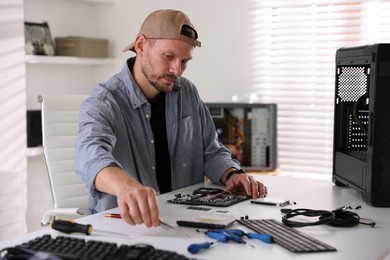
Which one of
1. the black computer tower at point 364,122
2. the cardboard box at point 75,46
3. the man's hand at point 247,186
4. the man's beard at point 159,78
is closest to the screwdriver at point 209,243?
the man's hand at point 247,186

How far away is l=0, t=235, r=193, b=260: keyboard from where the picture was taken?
127cm

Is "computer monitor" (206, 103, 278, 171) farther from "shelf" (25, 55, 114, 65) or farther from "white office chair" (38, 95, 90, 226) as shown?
"white office chair" (38, 95, 90, 226)

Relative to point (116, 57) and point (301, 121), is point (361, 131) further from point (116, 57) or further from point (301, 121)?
point (116, 57)

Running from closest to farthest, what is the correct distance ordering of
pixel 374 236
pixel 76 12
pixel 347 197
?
pixel 374 236 < pixel 347 197 < pixel 76 12

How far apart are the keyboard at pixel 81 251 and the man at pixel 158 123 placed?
18.0 inches

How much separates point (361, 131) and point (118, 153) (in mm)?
912

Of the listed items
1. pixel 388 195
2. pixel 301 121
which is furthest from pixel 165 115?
pixel 301 121

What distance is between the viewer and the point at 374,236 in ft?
5.28

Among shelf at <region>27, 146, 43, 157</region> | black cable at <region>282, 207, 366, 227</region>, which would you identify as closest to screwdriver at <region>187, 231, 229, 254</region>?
black cable at <region>282, 207, 366, 227</region>

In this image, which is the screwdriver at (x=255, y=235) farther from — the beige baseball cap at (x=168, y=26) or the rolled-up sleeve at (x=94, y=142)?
the beige baseball cap at (x=168, y=26)

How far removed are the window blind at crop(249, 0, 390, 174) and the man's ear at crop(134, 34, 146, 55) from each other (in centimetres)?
207

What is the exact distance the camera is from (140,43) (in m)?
2.33

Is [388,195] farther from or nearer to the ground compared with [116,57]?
nearer to the ground

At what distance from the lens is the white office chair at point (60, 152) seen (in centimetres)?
271
